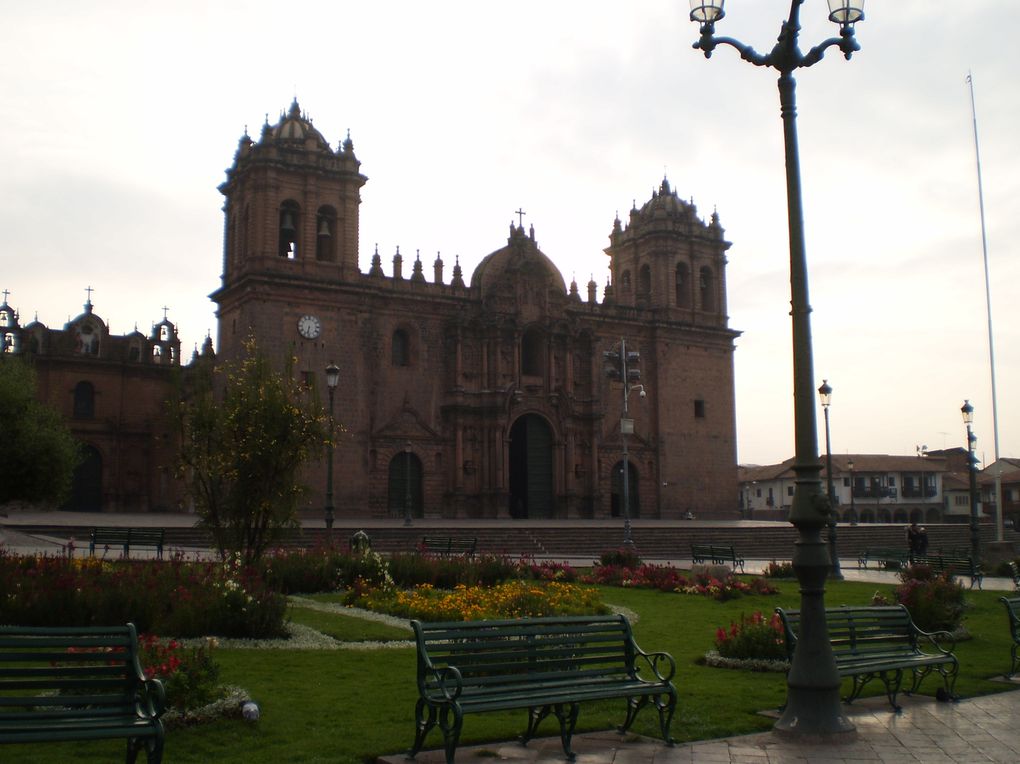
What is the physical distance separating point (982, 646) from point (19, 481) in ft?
86.1

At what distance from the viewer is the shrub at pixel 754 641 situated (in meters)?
10.7

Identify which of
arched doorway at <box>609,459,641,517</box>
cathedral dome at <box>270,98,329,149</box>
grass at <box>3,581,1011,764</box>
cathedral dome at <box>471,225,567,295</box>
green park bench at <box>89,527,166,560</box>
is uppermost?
cathedral dome at <box>270,98,329,149</box>

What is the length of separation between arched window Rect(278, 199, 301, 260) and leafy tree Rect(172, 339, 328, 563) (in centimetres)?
2487

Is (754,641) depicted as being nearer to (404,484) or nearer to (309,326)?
(309,326)

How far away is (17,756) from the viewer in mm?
6621

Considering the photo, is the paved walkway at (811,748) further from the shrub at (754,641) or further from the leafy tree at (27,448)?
the leafy tree at (27,448)

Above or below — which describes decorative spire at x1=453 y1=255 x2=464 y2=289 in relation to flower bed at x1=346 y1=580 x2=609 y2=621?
above

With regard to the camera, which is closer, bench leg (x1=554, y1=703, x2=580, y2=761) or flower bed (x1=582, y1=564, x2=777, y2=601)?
bench leg (x1=554, y1=703, x2=580, y2=761)

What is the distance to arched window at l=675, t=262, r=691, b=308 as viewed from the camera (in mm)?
52469

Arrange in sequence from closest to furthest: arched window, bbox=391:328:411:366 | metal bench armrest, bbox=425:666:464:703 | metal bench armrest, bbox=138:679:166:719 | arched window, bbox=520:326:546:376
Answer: metal bench armrest, bbox=138:679:166:719, metal bench armrest, bbox=425:666:464:703, arched window, bbox=391:328:411:366, arched window, bbox=520:326:546:376

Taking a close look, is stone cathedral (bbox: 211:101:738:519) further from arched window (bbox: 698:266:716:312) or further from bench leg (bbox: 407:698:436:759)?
bench leg (bbox: 407:698:436:759)

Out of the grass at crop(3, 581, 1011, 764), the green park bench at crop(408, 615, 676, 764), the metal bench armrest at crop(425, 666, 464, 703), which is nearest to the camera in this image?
the metal bench armrest at crop(425, 666, 464, 703)

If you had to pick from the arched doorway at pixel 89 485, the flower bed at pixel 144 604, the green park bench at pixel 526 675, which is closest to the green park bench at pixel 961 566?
the flower bed at pixel 144 604

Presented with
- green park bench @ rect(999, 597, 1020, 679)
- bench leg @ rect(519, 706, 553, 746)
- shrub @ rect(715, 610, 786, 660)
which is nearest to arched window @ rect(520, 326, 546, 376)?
shrub @ rect(715, 610, 786, 660)
